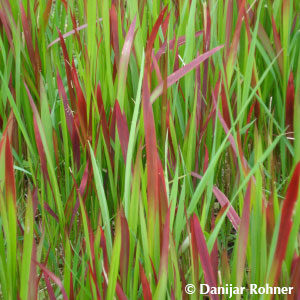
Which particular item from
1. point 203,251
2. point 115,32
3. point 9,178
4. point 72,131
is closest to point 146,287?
point 203,251

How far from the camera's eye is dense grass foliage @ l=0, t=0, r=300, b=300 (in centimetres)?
70

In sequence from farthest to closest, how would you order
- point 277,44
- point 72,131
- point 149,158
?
point 277,44 < point 72,131 < point 149,158

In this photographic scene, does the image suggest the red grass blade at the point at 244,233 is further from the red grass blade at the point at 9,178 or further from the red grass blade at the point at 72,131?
the red grass blade at the point at 72,131

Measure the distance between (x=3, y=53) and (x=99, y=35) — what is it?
211mm

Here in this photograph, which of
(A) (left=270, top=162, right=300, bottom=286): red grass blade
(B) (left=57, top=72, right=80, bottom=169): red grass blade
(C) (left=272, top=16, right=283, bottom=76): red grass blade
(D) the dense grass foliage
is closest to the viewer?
(A) (left=270, top=162, right=300, bottom=286): red grass blade

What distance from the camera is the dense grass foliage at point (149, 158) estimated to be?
2.29 feet

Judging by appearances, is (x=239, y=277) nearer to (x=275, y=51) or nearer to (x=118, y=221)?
(x=118, y=221)

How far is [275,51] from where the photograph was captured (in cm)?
119

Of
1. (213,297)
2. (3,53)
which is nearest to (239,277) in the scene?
(213,297)

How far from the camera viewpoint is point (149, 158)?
72 centimetres

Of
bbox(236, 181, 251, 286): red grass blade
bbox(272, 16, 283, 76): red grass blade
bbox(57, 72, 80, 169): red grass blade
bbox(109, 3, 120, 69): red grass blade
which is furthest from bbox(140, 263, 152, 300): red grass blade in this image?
bbox(272, 16, 283, 76): red grass blade

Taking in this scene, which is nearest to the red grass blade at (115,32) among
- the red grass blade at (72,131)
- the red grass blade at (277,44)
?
the red grass blade at (72,131)

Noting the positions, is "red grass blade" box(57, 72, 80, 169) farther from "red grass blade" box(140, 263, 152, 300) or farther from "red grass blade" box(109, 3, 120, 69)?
"red grass blade" box(140, 263, 152, 300)

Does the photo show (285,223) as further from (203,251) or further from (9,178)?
(9,178)
